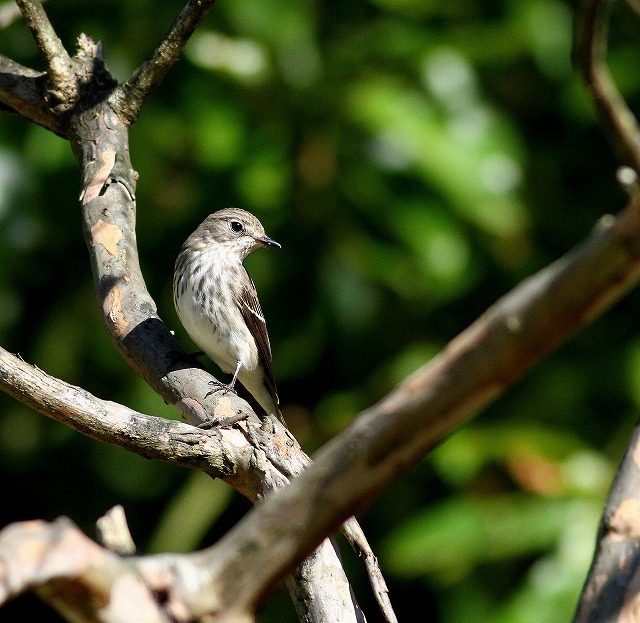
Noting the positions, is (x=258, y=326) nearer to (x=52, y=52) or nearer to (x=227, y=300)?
(x=227, y=300)

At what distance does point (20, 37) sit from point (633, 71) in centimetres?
308

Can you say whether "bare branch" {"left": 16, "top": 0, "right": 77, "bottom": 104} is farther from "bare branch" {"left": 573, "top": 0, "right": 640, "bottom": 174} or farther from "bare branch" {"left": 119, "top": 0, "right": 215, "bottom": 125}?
"bare branch" {"left": 573, "top": 0, "right": 640, "bottom": 174}

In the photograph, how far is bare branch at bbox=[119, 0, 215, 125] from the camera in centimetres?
372

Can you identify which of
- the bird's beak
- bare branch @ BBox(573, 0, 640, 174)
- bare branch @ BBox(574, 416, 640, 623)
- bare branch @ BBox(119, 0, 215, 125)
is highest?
bare branch @ BBox(119, 0, 215, 125)

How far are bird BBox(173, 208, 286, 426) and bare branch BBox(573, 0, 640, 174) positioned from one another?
3.28 meters

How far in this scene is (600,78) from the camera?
1649 millimetres

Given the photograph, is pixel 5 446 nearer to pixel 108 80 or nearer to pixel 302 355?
pixel 302 355

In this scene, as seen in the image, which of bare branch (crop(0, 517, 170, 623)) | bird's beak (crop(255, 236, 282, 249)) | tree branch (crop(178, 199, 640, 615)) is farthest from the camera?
bird's beak (crop(255, 236, 282, 249))

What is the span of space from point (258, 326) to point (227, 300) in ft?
0.68

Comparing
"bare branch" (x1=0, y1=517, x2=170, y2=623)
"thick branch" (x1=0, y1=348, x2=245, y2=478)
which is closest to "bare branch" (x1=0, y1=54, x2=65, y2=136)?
"thick branch" (x1=0, y1=348, x2=245, y2=478)

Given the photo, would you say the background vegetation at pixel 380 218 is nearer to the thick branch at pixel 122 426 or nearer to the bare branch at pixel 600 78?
Result: the thick branch at pixel 122 426

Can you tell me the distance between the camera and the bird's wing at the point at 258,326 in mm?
5133

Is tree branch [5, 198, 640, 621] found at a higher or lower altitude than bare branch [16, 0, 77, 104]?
lower

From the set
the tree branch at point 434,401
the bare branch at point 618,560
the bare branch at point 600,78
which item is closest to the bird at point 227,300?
the bare branch at point 618,560
